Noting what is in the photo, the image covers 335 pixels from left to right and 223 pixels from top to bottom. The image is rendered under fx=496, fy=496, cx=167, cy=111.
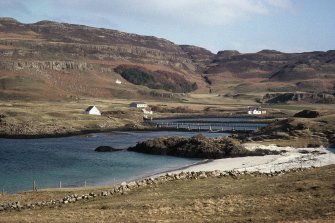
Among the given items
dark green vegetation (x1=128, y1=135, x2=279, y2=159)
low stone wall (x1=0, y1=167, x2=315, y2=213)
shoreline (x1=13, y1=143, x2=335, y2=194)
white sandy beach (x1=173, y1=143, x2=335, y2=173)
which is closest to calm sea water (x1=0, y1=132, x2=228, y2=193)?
dark green vegetation (x1=128, y1=135, x2=279, y2=159)

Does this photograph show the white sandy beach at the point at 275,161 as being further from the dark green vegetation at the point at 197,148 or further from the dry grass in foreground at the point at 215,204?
the dry grass in foreground at the point at 215,204

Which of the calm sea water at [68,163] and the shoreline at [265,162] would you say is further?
the calm sea water at [68,163]

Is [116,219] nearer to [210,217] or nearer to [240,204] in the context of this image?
[210,217]

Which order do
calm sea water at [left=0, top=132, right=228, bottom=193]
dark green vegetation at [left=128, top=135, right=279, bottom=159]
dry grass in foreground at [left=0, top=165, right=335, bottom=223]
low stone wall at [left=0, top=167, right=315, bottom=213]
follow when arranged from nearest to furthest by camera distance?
dry grass in foreground at [left=0, top=165, right=335, bottom=223] → low stone wall at [left=0, top=167, right=315, bottom=213] → calm sea water at [left=0, top=132, right=228, bottom=193] → dark green vegetation at [left=128, top=135, right=279, bottom=159]

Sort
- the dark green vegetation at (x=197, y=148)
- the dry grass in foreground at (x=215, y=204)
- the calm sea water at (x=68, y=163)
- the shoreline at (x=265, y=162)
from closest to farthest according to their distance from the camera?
the dry grass in foreground at (x=215, y=204) → the shoreline at (x=265, y=162) → the calm sea water at (x=68, y=163) → the dark green vegetation at (x=197, y=148)

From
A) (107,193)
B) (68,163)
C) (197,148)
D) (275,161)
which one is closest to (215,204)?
(107,193)

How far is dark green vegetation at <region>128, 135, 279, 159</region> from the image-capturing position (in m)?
70.7

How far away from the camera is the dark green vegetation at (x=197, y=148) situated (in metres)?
70.7

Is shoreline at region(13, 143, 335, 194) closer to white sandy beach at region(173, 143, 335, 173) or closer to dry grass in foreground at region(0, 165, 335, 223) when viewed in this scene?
white sandy beach at region(173, 143, 335, 173)

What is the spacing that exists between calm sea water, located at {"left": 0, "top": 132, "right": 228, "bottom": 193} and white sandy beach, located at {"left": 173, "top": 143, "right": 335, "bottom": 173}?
18.4 feet

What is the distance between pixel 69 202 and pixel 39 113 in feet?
321

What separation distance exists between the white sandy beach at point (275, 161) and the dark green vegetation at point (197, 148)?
7.56 ft

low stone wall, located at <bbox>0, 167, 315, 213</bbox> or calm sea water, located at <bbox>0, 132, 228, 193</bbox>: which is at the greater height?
low stone wall, located at <bbox>0, 167, 315, 213</bbox>

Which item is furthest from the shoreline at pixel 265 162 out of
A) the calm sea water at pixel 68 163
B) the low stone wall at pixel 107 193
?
the low stone wall at pixel 107 193
